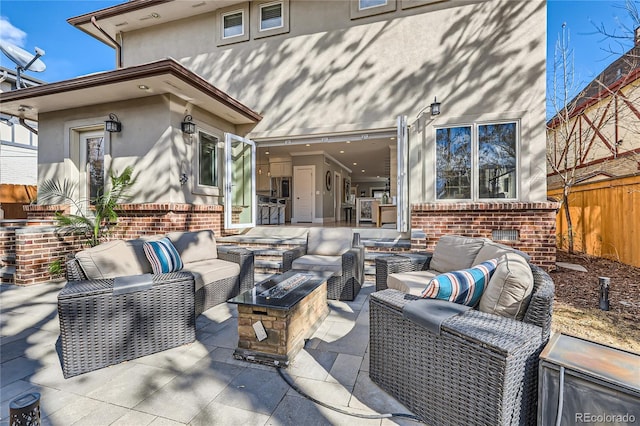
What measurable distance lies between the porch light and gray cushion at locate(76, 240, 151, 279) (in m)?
3.11

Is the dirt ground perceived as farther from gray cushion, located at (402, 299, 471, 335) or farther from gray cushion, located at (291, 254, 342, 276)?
gray cushion, located at (291, 254, 342, 276)

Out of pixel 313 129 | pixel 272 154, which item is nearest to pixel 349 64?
pixel 313 129

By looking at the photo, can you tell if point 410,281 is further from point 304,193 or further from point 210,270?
point 304,193

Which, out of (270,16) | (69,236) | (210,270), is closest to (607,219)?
(210,270)

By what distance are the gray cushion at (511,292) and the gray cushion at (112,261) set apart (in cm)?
304

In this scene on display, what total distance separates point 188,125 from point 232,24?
3200 mm

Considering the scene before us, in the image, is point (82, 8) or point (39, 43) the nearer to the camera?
point (82, 8)

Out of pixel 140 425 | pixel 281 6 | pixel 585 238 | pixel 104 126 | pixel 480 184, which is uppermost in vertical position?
pixel 281 6

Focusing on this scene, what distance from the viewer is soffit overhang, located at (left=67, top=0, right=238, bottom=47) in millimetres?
6711

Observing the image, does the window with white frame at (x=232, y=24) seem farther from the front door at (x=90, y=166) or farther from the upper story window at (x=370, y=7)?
the front door at (x=90, y=166)

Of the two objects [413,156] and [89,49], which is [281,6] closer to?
[413,156]

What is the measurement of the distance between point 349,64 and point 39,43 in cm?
918

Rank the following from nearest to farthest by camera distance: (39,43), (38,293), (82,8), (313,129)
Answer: (38,293) → (313,129) → (82,8) → (39,43)

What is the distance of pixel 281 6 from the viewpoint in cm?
667
